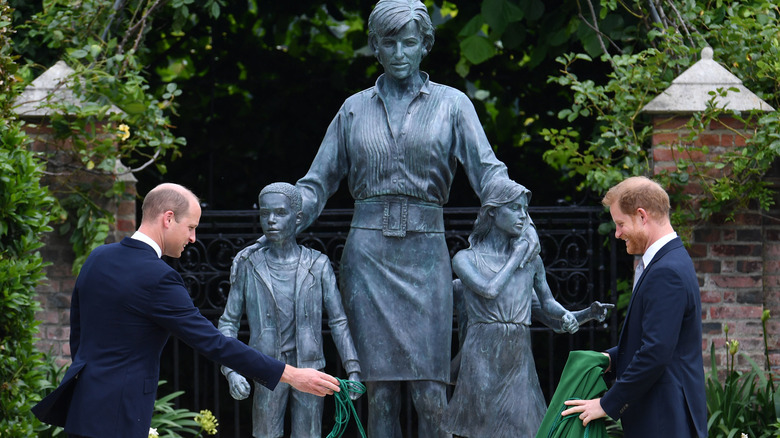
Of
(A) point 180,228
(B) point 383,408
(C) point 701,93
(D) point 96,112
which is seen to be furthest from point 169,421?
(C) point 701,93

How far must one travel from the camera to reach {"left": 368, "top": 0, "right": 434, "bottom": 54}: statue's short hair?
4.43 metres

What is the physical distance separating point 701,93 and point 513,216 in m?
2.46

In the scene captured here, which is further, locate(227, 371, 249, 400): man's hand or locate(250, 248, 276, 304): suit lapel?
locate(250, 248, 276, 304): suit lapel

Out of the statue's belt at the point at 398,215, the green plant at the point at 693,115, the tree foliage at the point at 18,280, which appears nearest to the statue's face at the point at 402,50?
the statue's belt at the point at 398,215

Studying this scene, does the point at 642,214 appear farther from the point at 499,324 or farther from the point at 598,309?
the point at 499,324

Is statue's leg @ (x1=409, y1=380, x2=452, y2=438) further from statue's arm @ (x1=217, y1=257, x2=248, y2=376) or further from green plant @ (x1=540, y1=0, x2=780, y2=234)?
green plant @ (x1=540, y1=0, x2=780, y2=234)

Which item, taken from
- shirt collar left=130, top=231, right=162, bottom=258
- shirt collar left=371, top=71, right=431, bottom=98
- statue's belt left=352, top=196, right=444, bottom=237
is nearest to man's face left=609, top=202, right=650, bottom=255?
statue's belt left=352, top=196, right=444, bottom=237

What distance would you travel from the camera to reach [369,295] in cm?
456

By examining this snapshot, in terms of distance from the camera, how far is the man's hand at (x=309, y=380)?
4000 mm

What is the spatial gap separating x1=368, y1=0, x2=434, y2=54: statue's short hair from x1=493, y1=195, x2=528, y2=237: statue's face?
0.81 metres

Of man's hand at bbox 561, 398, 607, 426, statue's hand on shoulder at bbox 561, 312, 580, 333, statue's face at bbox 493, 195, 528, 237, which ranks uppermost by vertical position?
statue's face at bbox 493, 195, 528, 237

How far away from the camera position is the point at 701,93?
6293 millimetres

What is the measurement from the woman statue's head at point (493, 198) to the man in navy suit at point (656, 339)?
603mm

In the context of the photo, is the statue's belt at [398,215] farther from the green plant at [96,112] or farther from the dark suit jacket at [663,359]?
the green plant at [96,112]
